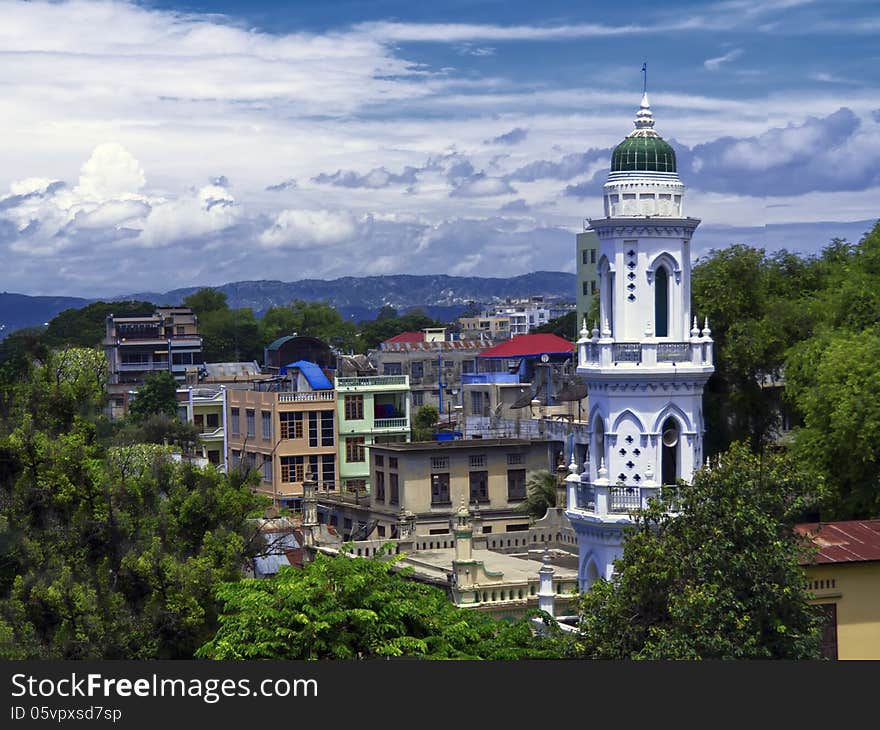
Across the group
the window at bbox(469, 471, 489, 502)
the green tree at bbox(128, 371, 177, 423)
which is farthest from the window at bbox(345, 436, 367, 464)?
the green tree at bbox(128, 371, 177, 423)

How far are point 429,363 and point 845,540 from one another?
9322 cm

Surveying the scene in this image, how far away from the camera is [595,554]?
93.7ft

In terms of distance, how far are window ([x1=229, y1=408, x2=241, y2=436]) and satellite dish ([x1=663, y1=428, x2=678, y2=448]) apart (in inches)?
1941

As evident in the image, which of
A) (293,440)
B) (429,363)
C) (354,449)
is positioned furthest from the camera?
(429,363)

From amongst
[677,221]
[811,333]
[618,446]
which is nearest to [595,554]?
[618,446]

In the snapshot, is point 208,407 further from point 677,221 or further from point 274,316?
point 274,316

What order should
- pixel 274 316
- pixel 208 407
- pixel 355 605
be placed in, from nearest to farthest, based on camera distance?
pixel 355 605, pixel 208 407, pixel 274 316

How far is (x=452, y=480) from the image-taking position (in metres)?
59.8

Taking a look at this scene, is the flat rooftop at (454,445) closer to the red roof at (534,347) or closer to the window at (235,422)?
the window at (235,422)

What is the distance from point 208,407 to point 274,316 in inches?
3973

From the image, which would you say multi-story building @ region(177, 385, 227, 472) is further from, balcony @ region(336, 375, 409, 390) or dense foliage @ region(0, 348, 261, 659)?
dense foliage @ region(0, 348, 261, 659)

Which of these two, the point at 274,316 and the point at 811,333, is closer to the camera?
the point at 811,333

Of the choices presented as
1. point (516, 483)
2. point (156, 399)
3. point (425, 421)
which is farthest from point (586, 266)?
point (516, 483)

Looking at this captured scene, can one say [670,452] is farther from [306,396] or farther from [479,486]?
[306,396]
